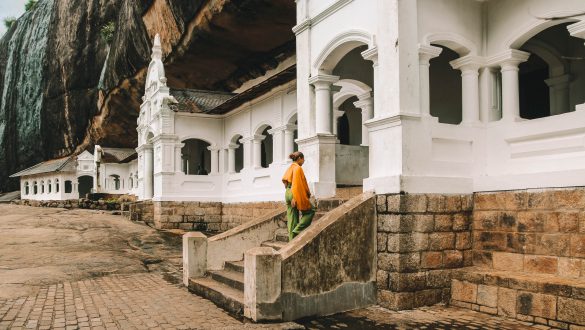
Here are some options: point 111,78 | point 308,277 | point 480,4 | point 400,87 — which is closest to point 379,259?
point 308,277

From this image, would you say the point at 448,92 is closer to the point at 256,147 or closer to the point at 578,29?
the point at 578,29

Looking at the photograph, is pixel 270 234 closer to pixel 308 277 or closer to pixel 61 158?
pixel 308 277

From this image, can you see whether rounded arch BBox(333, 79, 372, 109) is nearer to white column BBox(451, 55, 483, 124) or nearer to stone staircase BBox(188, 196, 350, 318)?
stone staircase BBox(188, 196, 350, 318)

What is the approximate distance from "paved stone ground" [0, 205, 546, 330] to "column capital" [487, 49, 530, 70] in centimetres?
379

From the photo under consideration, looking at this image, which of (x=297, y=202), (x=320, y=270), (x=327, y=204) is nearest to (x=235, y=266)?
(x=297, y=202)

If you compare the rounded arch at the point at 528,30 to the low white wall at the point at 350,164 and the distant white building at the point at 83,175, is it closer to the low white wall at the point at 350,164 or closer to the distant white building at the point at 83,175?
the low white wall at the point at 350,164

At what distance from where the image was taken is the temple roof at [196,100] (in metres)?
19.4

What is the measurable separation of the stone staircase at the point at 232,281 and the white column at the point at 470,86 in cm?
248

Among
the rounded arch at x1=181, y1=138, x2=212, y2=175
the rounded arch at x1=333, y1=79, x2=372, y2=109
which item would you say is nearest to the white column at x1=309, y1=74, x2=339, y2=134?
the rounded arch at x1=333, y1=79, x2=372, y2=109

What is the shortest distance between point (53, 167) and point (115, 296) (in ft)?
116

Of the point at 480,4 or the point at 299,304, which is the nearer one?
the point at 299,304

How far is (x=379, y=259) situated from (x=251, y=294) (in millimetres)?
2006

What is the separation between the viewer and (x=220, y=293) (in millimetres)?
7465

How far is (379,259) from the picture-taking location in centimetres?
734
